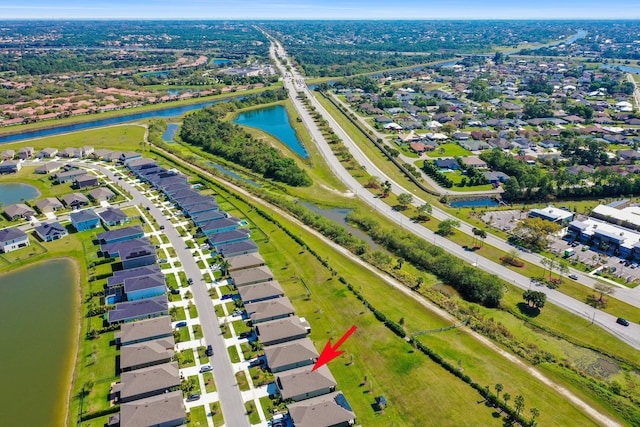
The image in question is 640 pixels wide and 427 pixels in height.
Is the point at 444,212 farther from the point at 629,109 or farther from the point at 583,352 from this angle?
the point at 629,109

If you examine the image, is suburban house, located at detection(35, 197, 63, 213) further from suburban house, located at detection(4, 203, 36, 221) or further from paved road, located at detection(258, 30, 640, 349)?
paved road, located at detection(258, 30, 640, 349)

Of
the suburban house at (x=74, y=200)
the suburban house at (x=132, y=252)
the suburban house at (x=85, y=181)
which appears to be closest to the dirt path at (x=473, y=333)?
Result: the suburban house at (x=132, y=252)

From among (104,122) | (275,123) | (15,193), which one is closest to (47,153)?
(15,193)

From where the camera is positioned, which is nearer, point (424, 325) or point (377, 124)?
point (424, 325)

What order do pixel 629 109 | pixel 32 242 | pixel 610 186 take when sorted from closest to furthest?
pixel 32 242 < pixel 610 186 < pixel 629 109

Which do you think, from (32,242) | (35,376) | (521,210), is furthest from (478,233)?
(32,242)

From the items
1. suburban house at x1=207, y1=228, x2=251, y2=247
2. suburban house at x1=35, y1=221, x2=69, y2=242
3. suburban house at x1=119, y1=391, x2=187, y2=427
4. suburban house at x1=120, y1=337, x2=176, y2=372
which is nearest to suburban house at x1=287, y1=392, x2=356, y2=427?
suburban house at x1=119, y1=391, x2=187, y2=427
